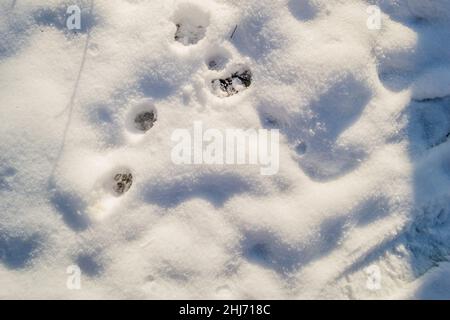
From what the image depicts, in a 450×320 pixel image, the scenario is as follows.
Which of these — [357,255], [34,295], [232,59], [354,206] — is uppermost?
[232,59]

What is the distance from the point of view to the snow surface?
2240 mm

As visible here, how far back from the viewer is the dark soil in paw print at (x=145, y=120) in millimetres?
2330

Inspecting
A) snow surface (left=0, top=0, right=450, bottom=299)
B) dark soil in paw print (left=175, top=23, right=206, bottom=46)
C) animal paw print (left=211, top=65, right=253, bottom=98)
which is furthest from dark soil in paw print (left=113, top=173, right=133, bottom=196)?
dark soil in paw print (left=175, top=23, right=206, bottom=46)

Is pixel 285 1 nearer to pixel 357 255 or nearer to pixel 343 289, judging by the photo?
pixel 357 255

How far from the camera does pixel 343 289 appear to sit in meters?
2.27

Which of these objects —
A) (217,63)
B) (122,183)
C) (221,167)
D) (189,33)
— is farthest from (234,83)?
(122,183)

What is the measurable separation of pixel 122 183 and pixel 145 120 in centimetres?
40

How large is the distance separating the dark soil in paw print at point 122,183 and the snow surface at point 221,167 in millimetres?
44

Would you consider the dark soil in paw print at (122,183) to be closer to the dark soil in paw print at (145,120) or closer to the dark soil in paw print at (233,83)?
the dark soil in paw print at (145,120)

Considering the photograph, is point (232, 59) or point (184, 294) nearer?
point (184, 294)

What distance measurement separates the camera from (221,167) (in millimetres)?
2285

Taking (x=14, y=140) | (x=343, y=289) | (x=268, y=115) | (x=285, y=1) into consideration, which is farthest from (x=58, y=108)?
(x=343, y=289)

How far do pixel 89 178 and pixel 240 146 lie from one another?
90cm

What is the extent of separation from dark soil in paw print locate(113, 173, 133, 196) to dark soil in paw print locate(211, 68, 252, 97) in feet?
2.39
